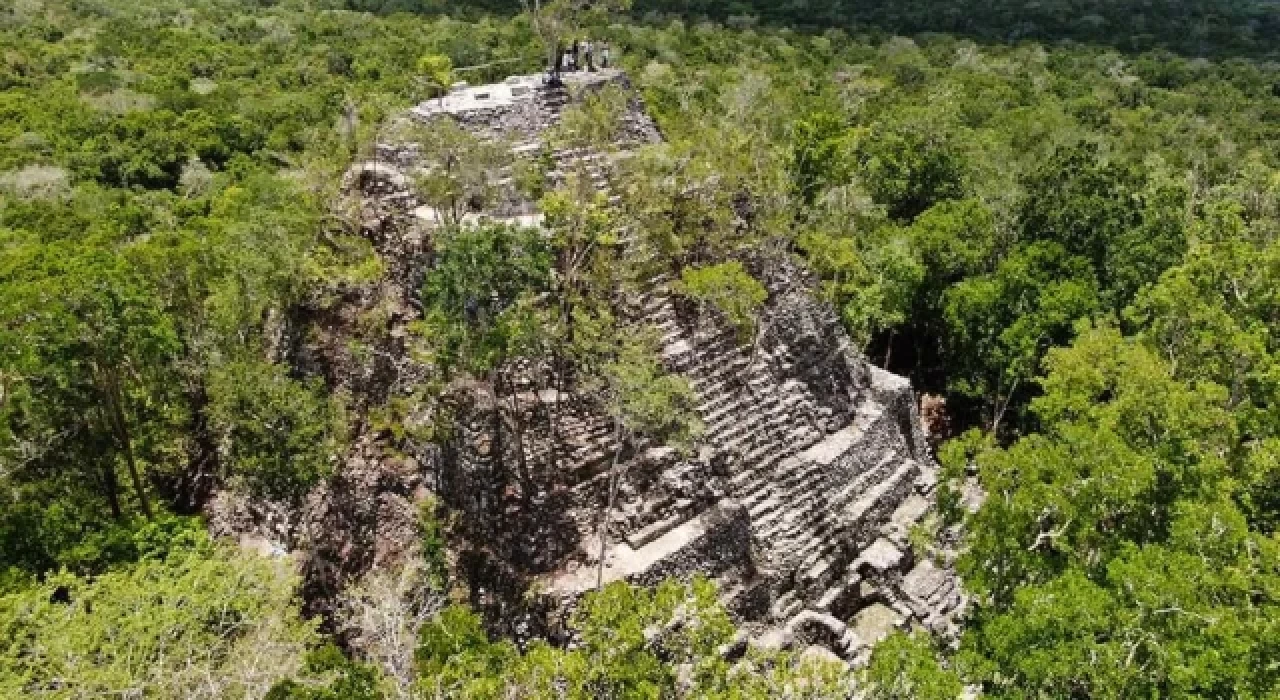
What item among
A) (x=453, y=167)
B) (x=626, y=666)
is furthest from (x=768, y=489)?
(x=453, y=167)

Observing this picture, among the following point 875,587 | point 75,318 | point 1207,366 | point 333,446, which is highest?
point 75,318

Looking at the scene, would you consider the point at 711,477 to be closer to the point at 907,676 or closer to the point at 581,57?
the point at 907,676

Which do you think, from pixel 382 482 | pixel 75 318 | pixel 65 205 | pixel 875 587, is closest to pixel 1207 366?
pixel 875 587

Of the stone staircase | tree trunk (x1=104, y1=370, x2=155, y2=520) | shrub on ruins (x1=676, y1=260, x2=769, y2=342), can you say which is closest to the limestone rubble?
the stone staircase

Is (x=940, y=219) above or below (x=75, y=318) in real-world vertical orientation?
below

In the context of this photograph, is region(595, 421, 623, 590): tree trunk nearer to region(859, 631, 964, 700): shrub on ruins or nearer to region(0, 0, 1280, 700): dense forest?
region(0, 0, 1280, 700): dense forest

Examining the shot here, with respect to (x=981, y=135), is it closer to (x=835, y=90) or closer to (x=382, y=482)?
(x=835, y=90)

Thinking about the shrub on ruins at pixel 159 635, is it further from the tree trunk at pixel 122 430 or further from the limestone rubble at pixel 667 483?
the tree trunk at pixel 122 430
